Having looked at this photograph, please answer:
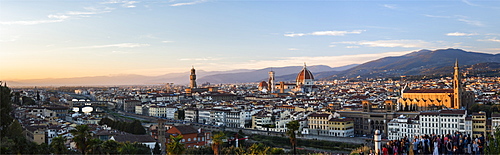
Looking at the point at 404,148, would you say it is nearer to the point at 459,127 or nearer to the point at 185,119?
the point at 459,127

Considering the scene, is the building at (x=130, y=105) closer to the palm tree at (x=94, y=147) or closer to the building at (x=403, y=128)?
the building at (x=403, y=128)

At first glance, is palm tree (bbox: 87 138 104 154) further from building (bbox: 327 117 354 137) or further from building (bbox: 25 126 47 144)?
building (bbox: 327 117 354 137)

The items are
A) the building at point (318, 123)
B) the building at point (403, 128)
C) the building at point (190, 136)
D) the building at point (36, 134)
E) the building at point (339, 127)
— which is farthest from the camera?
the building at point (318, 123)

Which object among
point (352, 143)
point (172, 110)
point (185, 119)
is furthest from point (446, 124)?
point (172, 110)

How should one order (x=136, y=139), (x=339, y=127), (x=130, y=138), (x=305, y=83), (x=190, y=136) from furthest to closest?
(x=305, y=83), (x=339, y=127), (x=190, y=136), (x=136, y=139), (x=130, y=138)

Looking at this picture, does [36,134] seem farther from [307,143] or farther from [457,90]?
[457,90]

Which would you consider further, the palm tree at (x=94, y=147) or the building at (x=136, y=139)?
the building at (x=136, y=139)

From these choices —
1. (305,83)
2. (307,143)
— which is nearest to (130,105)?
(305,83)

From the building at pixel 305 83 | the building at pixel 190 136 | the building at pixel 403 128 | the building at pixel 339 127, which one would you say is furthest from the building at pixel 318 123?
the building at pixel 305 83

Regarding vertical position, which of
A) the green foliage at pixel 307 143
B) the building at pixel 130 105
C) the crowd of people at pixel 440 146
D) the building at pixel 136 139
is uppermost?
the crowd of people at pixel 440 146

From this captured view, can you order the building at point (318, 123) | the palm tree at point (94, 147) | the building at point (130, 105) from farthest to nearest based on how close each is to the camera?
the building at point (130, 105)
the building at point (318, 123)
the palm tree at point (94, 147)

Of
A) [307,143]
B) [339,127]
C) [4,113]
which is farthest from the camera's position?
[339,127]
